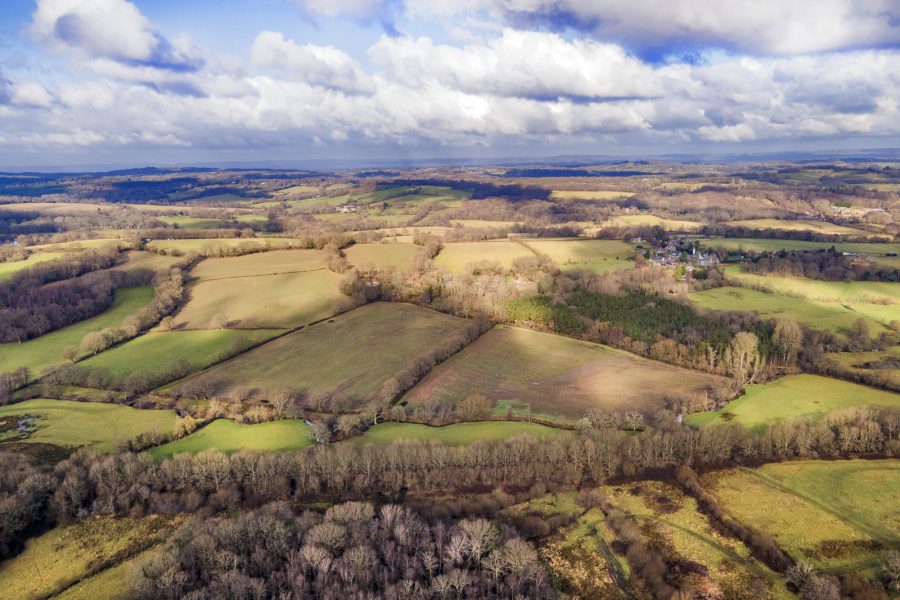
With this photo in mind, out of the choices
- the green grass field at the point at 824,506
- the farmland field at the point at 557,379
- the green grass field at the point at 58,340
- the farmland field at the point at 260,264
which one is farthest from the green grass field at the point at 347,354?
the green grass field at the point at 824,506

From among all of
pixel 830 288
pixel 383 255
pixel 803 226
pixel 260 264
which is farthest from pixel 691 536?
pixel 803 226

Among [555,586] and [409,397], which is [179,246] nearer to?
[409,397]

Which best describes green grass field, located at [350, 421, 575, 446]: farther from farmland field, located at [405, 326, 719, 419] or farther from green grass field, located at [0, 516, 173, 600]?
green grass field, located at [0, 516, 173, 600]

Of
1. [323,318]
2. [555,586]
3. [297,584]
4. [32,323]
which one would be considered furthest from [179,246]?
[555,586]

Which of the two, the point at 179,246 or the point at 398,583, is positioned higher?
the point at 179,246

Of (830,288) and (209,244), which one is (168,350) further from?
(830,288)

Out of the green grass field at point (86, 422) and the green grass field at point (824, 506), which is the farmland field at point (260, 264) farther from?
the green grass field at point (824, 506)
